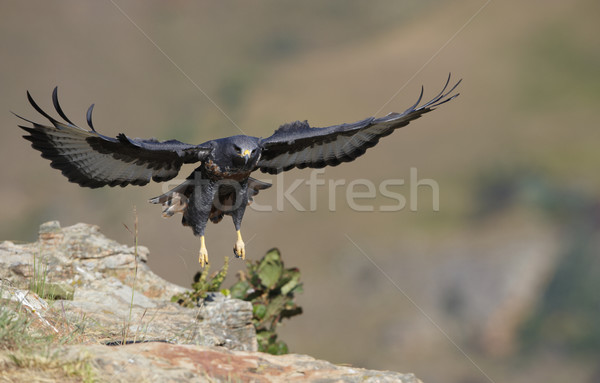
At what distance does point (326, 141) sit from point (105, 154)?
2.72m

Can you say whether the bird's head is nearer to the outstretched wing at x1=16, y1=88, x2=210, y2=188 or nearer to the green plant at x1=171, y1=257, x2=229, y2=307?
the outstretched wing at x1=16, y1=88, x2=210, y2=188

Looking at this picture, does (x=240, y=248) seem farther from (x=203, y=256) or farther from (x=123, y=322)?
(x=123, y=322)

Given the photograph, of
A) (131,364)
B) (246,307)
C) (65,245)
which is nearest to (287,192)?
(246,307)

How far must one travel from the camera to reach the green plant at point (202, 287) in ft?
25.3

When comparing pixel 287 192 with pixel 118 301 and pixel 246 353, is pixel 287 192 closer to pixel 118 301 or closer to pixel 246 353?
pixel 118 301

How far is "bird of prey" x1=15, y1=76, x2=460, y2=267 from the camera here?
20.9 ft

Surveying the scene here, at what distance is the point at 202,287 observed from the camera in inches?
306

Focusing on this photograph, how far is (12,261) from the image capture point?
7.10m

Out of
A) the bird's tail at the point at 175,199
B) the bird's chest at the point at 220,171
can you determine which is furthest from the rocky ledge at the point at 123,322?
the bird's chest at the point at 220,171

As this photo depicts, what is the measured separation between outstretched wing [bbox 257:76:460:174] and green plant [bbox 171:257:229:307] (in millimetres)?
1466

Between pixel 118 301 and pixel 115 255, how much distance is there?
1.30m

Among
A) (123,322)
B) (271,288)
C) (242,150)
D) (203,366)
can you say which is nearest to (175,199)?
(242,150)

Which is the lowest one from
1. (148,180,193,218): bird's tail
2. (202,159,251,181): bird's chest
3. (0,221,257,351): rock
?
(0,221,257,351): rock

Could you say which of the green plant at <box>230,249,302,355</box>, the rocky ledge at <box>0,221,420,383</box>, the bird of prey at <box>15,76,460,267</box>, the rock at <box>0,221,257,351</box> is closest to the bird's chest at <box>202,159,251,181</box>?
the bird of prey at <box>15,76,460,267</box>
